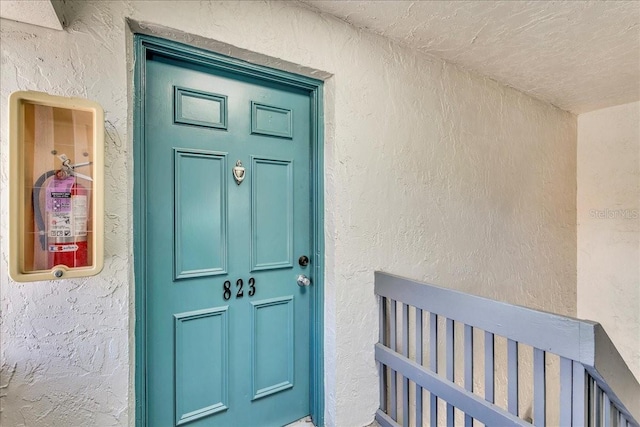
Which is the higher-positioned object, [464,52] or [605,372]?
[464,52]

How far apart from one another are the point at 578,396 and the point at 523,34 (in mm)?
1752

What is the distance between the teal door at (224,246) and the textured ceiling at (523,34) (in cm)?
62

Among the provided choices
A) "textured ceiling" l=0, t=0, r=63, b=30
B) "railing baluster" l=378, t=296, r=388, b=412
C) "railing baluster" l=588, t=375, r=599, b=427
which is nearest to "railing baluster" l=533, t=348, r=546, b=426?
"railing baluster" l=588, t=375, r=599, b=427

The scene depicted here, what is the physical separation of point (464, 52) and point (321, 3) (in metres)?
0.98

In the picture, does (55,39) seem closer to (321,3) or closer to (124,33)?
(124,33)

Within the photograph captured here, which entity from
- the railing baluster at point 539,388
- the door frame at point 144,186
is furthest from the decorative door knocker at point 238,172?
the railing baluster at point 539,388

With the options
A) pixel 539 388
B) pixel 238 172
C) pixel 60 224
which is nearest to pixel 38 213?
pixel 60 224

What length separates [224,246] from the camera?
56.9 inches

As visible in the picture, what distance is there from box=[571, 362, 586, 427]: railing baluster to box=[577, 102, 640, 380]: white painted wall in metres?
2.54

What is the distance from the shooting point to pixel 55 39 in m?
1.02

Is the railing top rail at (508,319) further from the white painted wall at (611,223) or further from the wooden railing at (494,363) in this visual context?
the white painted wall at (611,223)

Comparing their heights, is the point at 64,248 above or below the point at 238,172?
below

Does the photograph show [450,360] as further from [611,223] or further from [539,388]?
[611,223]

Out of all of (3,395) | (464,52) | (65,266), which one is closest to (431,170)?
(464,52)
